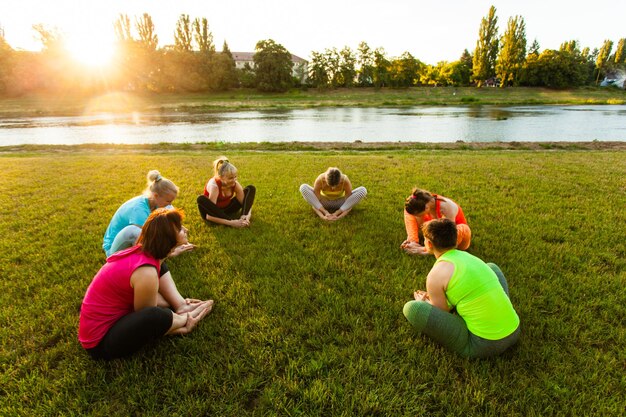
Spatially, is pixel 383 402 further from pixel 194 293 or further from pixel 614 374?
pixel 194 293

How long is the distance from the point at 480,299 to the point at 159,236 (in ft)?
8.10

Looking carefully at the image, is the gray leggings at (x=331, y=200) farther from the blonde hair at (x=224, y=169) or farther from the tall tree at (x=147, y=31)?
the tall tree at (x=147, y=31)

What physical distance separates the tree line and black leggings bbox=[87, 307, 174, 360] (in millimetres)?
61087

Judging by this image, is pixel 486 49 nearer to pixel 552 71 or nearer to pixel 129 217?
pixel 552 71

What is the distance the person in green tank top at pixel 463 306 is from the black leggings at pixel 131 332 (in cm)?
209

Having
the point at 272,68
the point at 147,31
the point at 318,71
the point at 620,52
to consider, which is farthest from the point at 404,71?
the point at 620,52

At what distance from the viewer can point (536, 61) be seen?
62.8 metres

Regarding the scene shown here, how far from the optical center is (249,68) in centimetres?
6228

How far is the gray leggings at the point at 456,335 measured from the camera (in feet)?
8.12

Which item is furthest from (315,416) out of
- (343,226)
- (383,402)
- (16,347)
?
(343,226)

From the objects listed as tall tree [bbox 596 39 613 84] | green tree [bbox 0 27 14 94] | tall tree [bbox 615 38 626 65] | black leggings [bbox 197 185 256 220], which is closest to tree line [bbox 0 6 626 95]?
green tree [bbox 0 27 14 94]

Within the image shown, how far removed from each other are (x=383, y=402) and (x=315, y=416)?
1.65 feet

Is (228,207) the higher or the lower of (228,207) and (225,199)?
the lower

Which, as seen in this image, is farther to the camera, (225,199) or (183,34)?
(183,34)
